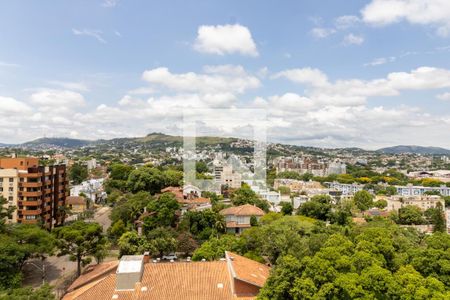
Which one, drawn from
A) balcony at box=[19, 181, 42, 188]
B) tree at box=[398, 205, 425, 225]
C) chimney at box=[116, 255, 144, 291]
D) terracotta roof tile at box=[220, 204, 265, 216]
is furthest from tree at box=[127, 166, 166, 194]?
chimney at box=[116, 255, 144, 291]

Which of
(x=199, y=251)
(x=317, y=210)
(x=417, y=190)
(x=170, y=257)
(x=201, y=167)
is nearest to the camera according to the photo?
(x=199, y=251)

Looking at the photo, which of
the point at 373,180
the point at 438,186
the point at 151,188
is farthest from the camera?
the point at 373,180

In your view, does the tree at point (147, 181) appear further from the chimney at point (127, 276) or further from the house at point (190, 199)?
the chimney at point (127, 276)

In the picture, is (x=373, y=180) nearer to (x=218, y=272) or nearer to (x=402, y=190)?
(x=402, y=190)

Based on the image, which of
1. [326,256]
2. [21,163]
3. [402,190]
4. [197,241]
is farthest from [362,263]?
[402,190]

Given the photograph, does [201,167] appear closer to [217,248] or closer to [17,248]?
[217,248]

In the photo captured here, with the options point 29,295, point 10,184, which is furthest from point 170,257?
point 10,184
